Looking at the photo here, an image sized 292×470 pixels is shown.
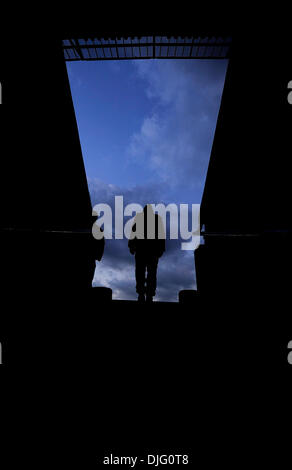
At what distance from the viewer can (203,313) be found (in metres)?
2.55

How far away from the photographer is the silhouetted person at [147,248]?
4223mm

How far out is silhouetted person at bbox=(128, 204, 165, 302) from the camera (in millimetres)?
4223

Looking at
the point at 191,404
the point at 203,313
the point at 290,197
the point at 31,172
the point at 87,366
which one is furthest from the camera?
the point at 31,172

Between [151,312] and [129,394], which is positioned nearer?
[129,394]

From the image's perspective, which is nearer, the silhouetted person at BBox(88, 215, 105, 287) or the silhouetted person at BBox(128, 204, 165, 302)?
the silhouetted person at BBox(128, 204, 165, 302)

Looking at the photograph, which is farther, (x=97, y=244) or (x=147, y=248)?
(x=97, y=244)

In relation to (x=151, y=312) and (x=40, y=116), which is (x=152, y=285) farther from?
(x=40, y=116)

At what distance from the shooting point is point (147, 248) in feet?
13.9

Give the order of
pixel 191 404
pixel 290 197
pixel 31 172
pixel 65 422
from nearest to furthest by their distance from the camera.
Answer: pixel 65 422, pixel 191 404, pixel 290 197, pixel 31 172

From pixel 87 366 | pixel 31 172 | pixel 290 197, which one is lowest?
pixel 87 366

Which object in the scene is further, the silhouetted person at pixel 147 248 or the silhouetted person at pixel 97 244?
the silhouetted person at pixel 97 244

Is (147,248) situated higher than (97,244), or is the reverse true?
(97,244)

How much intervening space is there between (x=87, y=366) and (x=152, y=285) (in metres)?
2.27
